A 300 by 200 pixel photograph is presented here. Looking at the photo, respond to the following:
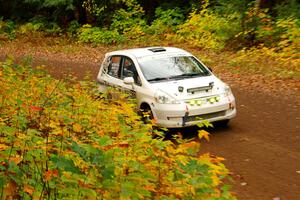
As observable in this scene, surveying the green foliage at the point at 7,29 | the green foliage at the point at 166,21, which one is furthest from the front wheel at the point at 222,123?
the green foliage at the point at 7,29

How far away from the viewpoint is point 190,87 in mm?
9008

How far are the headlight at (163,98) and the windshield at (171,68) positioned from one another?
24.1 inches

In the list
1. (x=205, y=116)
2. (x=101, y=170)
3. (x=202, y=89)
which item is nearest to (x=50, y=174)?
(x=101, y=170)

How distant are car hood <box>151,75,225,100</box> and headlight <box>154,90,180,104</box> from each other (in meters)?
0.07

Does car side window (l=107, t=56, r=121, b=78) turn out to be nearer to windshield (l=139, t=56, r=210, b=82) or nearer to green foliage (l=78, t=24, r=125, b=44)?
windshield (l=139, t=56, r=210, b=82)

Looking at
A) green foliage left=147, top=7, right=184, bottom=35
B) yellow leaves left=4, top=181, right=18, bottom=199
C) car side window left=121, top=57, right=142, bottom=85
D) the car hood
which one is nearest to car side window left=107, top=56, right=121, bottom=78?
car side window left=121, top=57, right=142, bottom=85

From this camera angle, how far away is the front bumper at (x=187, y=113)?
880cm

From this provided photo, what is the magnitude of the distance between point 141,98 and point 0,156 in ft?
18.0

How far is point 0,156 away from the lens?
4.23 m

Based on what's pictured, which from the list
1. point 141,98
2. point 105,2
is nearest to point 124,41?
point 105,2

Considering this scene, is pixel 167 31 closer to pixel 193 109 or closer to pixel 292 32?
pixel 292 32

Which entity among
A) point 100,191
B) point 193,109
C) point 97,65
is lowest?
point 97,65

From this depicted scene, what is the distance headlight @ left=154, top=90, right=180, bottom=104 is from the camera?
8875 mm

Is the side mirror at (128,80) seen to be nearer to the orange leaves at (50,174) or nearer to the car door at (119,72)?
the car door at (119,72)
